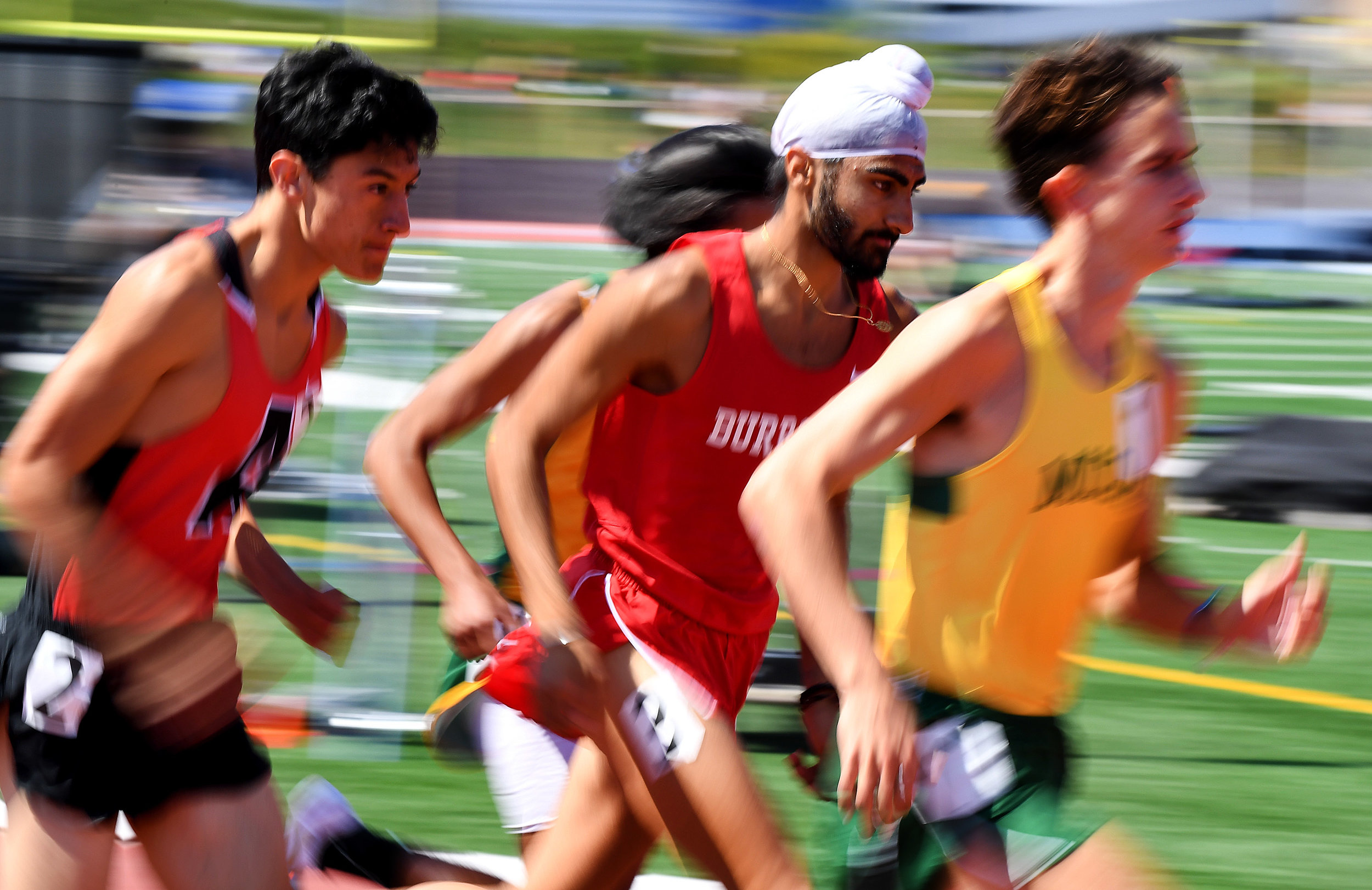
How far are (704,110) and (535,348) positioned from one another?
322cm

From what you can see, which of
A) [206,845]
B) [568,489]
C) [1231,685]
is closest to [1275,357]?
[1231,685]

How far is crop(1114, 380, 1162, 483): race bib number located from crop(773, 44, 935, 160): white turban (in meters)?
0.67

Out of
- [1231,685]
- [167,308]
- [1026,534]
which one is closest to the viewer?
[1026,534]

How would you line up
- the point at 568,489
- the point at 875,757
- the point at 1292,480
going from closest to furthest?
the point at 875,757 < the point at 568,489 < the point at 1292,480

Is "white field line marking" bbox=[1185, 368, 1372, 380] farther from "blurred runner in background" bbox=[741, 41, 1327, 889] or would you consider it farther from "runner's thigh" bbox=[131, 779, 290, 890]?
"runner's thigh" bbox=[131, 779, 290, 890]

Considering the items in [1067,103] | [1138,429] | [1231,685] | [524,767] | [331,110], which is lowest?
[1231,685]

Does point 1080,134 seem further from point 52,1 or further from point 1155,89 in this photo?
point 52,1

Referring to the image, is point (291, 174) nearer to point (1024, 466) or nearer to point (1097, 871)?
point (1024, 466)

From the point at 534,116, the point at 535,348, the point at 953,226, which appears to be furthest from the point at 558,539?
the point at 534,116

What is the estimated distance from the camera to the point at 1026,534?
2.48m

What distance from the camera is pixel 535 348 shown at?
330 cm

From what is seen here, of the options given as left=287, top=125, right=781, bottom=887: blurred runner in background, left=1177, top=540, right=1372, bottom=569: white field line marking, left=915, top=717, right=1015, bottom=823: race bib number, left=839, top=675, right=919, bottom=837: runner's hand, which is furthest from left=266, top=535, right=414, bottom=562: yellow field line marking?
left=1177, top=540, right=1372, bottom=569: white field line marking

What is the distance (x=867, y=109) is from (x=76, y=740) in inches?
70.0

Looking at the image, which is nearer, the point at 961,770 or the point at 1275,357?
the point at 961,770
